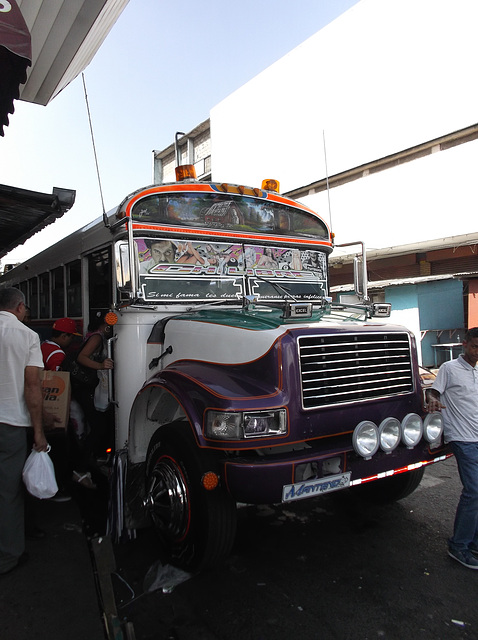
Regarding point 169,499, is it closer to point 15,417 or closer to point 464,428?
point 15,417

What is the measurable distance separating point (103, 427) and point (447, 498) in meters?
3.21

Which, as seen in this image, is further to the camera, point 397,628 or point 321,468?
point 321,468

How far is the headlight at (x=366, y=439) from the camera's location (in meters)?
2.74

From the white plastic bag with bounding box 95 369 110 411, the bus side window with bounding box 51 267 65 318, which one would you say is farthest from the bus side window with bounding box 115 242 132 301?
the bus side window with bounding box 51 267 65 318

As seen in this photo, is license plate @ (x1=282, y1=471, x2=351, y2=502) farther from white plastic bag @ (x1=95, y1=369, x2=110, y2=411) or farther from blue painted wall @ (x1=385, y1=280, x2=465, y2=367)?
blue painted wall @ (x1=385, y1=280, x2=465, y2=367)

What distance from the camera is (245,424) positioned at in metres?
2.57

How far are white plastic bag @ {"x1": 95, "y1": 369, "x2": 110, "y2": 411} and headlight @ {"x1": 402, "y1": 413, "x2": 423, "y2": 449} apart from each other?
7.82ft

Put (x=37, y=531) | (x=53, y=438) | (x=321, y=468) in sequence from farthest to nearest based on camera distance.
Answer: (x=53, y=438), (x=37, y=531), (x=321, y=468)

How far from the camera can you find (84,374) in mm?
4324

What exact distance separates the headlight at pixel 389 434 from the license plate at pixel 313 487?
0.30 metres

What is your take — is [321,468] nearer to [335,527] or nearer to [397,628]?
[397,628]

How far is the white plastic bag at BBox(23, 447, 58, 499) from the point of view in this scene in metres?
3.15

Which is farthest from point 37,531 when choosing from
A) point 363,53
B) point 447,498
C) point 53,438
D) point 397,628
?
point 363,53

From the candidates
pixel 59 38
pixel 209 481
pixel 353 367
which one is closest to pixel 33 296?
pixel 59 38
